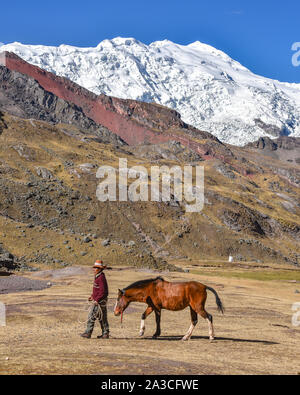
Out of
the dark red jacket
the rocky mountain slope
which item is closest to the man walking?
the dark red jacket

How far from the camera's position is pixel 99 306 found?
1702 cm

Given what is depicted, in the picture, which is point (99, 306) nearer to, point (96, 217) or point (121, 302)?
point (121, 302)

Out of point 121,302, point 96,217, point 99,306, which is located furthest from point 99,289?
point 96,217

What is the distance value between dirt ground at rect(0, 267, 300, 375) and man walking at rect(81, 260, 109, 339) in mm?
473

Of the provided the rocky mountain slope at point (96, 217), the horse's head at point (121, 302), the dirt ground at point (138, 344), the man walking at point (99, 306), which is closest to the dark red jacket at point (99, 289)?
the man walking at point (99, 306)

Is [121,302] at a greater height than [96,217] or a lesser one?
lesser

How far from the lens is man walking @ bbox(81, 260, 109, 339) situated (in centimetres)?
1689

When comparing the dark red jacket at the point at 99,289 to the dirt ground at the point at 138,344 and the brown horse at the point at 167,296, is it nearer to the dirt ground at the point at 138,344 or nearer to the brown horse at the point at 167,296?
the brown horse at the point at 167,296

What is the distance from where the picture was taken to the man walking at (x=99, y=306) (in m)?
16.9

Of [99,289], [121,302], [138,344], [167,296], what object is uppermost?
[99,289]

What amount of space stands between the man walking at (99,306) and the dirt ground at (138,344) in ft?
1.55

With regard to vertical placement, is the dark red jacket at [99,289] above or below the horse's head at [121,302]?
Result: above

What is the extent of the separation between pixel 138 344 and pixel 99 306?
6.39ft
